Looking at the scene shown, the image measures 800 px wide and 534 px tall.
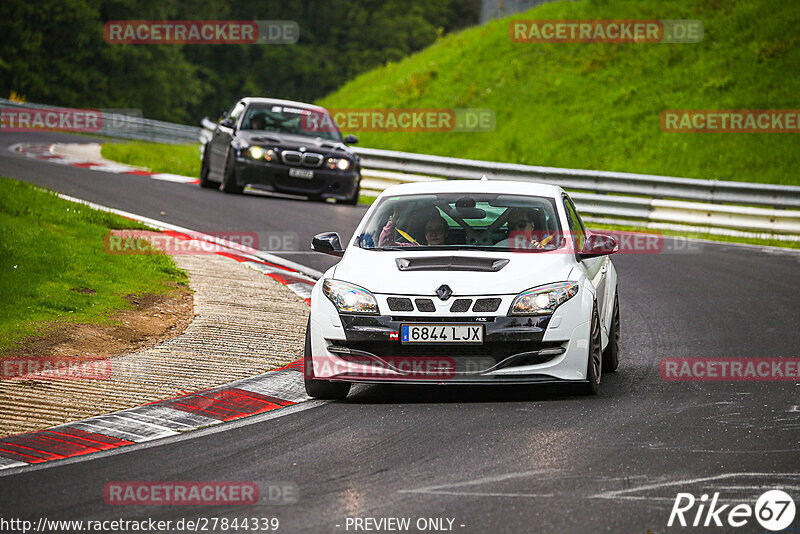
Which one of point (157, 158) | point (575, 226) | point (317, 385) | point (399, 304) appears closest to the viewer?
point (399, 304)

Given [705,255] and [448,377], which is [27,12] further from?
[448,377]

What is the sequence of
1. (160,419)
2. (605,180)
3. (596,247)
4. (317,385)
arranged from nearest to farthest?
(160,419)
(317,385)
(596,247)
(605,180)

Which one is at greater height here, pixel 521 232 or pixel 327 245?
pixel 521 232

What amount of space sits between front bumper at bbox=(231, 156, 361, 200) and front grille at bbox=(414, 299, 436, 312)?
45.1 ft

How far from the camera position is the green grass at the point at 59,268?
11.0 meters

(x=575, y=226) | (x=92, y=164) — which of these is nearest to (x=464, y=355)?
(x=575, y=226)

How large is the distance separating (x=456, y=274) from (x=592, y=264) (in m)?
1.58

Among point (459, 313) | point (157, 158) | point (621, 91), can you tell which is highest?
point (621, 91)

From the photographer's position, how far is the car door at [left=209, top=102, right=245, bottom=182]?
22.3m

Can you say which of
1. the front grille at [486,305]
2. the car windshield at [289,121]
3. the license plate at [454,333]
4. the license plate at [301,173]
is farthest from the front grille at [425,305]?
the car windshield at [289,121]

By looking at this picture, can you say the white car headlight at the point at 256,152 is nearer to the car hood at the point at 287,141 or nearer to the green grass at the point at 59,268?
the car hood at the point at 287,141

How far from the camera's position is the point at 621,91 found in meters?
29.2

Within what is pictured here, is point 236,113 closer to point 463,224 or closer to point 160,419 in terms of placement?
point 463,224

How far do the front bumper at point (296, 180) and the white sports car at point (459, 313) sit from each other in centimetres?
1257
